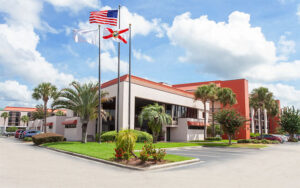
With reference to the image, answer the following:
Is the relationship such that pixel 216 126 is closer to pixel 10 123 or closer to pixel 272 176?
pixel 272 176

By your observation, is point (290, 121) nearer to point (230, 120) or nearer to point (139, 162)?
point (230, 120)

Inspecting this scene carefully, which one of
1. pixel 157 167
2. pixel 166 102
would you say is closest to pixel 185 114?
pixel 166 102

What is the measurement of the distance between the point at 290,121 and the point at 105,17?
126ft

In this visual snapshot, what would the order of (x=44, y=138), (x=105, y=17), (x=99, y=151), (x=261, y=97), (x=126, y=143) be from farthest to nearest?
(x=261, y=97)
(x=44, y=138)
(x=105, y=17)
(x=99, y=151)
(x=126, y=143)

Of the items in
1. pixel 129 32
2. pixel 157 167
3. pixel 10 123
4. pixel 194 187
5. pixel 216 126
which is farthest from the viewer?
pixel 10 123

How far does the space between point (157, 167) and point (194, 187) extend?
396cm

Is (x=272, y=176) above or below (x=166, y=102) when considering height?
below

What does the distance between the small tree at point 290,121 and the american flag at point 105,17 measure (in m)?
37.3

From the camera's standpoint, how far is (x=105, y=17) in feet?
74.1

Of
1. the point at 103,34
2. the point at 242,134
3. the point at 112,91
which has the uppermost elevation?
the point at 103,34

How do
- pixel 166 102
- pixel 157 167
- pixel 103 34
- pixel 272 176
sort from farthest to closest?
pixel 166 102
pixel 103 34
pixel 157 167
pixel 272 176

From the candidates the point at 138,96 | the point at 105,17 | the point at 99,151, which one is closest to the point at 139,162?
the point at 99,151

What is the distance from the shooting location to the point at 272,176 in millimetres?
9562

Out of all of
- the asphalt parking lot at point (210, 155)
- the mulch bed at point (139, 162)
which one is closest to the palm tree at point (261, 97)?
the asphalt parking lot at point (210, 155)
